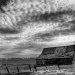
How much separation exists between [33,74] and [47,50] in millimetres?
11846

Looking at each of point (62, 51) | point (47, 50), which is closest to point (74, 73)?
point (62, 51)

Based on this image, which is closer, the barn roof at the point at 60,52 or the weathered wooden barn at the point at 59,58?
the weathered wooden barn at the point at 59,58

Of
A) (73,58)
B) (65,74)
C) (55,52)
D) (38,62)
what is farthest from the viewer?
(55,52)

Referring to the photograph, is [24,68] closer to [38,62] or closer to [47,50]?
[38,62]

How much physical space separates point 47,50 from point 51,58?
491 cm

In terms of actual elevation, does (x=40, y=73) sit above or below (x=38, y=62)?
above

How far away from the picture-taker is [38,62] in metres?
24.1

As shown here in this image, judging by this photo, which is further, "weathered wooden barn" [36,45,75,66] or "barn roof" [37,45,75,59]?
"barn roof" [37,45,75,59]

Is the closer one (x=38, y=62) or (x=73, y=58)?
(x=73, y=58)

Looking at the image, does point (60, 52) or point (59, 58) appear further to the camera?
point (60, 52)

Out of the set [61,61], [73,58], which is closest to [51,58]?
[61,61]

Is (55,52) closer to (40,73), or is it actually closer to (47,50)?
(47,50)

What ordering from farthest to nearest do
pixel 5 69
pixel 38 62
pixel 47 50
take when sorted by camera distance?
pixel 47 50
pixel 38 62
pixel 5 69

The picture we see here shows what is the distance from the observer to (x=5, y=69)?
60.6 feet
